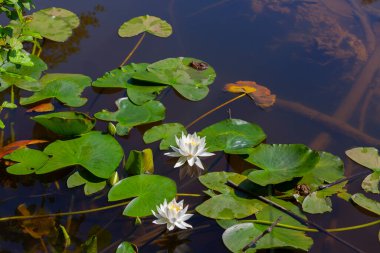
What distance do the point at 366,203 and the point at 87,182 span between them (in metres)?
1.31

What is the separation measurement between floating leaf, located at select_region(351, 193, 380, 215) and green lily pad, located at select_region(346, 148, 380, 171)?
21 cm

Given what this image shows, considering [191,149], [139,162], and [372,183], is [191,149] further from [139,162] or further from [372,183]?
[372,183]

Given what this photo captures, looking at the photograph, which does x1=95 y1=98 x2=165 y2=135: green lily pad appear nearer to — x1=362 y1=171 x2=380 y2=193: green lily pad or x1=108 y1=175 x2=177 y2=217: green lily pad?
x1=108 y1=175 x2=177 y2=217: green lily pad

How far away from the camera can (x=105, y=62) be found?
3146 mm

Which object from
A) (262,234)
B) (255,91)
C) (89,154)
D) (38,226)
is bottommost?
(38,226)

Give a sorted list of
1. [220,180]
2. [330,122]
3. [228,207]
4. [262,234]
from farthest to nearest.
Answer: [330,122] → [220,180] → [228,207] → [262,234]

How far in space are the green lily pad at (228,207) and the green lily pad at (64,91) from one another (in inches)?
41.8

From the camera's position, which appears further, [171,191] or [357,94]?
[357,94]

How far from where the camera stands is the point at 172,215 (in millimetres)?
1920

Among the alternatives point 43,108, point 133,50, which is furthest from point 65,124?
point 133,50

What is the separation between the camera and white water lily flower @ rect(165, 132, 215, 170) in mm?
2234

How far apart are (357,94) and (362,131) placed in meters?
0.37

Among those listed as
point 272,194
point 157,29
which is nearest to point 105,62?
point 157,29

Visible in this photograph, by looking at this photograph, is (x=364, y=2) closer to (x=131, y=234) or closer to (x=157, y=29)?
(x=157, y=29)
